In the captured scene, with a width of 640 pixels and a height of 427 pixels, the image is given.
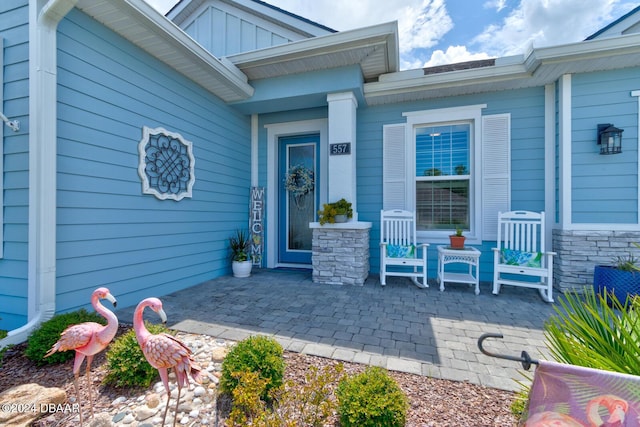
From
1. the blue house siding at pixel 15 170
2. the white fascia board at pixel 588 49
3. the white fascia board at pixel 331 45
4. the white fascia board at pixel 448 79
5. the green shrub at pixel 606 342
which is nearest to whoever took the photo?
the green shrub at pixel 606 342

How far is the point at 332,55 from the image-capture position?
3482mm

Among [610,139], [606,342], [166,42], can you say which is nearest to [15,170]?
[166,42]

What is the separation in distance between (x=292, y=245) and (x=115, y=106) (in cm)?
315

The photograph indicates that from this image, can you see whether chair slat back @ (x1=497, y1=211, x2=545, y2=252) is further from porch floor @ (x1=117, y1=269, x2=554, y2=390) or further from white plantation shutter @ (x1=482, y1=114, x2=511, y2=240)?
porch floor @ (x1=117, y1=269, x2=554, y2=390)

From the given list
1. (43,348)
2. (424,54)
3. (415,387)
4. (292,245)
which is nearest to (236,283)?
(292,245)

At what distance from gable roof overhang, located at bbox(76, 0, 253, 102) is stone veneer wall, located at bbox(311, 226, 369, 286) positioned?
2.47 meters

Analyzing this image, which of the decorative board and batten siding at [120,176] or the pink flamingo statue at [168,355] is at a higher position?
the decorative board and batten siding at [120,176]

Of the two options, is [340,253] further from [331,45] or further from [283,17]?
[283,17]

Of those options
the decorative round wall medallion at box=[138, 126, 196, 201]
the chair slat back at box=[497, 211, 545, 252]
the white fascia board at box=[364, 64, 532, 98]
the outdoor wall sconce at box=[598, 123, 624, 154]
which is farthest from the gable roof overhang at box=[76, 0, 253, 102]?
the outdoor wall sconce at box=[598, 123, 624, 154]

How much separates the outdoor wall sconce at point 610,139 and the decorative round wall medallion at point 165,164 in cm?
517

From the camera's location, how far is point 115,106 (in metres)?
2.67

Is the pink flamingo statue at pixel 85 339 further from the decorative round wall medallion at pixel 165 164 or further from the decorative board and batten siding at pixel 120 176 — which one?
the decorative round wall medallion at pixel 165 164

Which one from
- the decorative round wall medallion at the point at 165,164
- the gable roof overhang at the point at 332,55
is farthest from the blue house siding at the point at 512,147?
the decorative round wall medallion at the point at 165,164

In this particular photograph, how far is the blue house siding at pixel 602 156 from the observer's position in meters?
3.22
